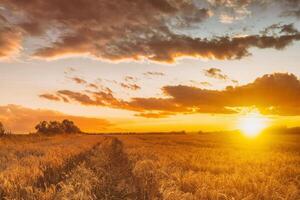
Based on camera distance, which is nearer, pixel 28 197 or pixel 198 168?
pixel 28 197

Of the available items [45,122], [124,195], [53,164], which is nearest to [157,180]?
[124,195]

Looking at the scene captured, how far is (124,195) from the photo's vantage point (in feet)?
38.0

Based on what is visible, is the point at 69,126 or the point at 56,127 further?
the point at 69,126

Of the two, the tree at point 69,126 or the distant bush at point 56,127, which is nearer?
the distant bush at point 56,127

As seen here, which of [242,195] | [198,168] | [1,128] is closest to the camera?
[242,195]

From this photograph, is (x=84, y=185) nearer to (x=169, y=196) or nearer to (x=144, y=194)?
(x=144, y=194)

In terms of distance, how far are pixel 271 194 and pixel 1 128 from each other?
177 ft

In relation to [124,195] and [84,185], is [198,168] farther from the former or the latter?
[84,185]

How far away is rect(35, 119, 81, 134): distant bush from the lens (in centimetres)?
12100

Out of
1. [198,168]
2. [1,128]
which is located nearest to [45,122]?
[1,128]

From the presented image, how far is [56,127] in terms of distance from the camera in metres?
127

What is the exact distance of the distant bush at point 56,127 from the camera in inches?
4764

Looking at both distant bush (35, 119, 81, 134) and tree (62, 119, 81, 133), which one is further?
tree (62, 119, 81, 133)

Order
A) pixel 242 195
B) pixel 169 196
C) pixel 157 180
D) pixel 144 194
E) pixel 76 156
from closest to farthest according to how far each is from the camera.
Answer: pixel 169 196 < pixel 242 195 < pixel 144 194 < pixel 157 180 < pixel 76 156
